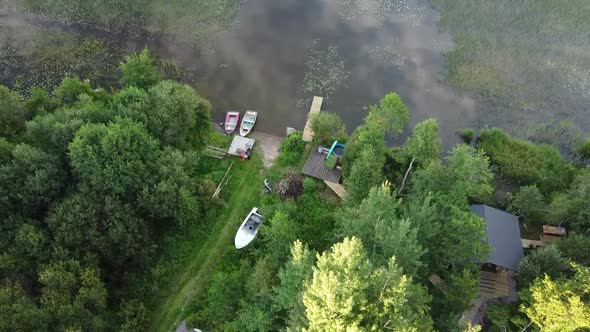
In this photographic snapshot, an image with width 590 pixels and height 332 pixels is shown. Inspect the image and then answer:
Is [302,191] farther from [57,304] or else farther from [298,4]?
[298,4]

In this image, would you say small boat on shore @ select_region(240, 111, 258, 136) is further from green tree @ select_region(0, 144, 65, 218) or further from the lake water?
green tree @ select_region(0, 144, 65, 218)

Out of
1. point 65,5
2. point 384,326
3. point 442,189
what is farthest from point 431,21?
point 65,5

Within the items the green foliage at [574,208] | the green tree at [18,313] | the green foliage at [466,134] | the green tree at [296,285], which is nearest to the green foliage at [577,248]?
the green foliage at [574,208]

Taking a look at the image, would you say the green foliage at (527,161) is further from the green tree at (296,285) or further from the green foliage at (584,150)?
the green tree at (296,285)

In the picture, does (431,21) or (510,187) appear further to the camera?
(431,21)

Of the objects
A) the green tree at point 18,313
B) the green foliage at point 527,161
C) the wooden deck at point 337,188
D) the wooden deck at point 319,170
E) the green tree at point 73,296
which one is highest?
the green foliage at point 527,161

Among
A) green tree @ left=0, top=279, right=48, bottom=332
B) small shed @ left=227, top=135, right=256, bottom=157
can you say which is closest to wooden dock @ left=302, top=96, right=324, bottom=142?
small shed @ left=227, top=135, right=256, bottom=157

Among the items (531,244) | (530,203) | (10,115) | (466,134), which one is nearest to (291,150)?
(466,134)
